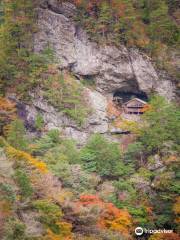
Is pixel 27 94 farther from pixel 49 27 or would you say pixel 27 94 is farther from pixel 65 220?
pixel 65 220

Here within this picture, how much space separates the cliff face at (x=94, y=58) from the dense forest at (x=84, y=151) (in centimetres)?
71

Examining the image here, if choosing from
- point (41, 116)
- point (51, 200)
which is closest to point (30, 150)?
point (41, 116)

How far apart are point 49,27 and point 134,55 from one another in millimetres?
8229

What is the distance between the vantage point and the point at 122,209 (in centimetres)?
4009

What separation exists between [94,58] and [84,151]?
10494 millimetres

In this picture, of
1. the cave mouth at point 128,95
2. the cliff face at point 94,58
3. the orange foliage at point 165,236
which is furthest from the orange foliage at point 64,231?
the cave mouth at point 128,95

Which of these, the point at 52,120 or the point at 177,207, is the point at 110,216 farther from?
the point at 52,120

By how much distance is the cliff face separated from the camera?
50062 millimetres

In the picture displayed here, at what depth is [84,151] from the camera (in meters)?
44.0

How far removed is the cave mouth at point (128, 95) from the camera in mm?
52344

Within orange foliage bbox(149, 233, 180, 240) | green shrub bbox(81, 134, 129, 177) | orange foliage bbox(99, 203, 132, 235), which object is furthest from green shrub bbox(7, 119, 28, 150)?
orange foliage bbox(149, 233, 180, 240)

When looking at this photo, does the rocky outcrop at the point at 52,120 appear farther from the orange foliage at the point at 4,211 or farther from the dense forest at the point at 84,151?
the orange foliage at the point at 4,211

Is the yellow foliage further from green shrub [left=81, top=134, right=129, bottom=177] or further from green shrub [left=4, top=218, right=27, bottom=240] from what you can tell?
green shrub [left=4, top=218, right=27, bottom=240]

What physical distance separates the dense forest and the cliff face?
0.71 m
